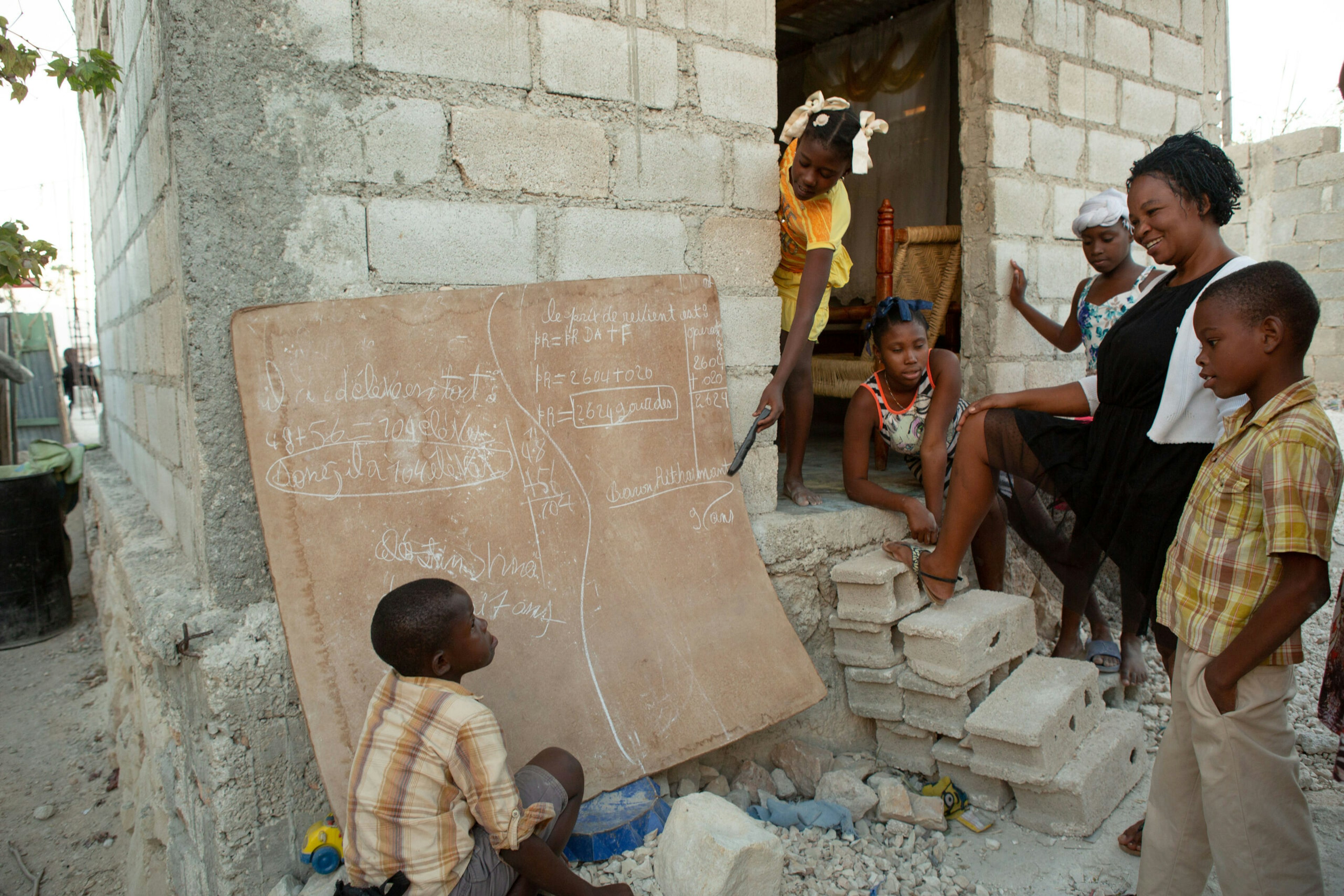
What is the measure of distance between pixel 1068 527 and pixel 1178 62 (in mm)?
2790

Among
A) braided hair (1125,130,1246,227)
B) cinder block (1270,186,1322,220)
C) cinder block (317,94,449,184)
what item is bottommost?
braided hair (1125,130,1246,227)

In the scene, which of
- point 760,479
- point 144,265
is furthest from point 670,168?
point 144,265

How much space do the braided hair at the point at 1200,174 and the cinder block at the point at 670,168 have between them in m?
1.33

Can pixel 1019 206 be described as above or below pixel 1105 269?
above

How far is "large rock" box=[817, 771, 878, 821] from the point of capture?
2658 millimetres

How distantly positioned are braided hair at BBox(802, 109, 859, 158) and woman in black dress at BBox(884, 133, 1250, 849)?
2.88 ft

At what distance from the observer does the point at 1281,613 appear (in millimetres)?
1604

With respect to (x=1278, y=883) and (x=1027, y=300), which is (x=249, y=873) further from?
(x=1027, y=300)

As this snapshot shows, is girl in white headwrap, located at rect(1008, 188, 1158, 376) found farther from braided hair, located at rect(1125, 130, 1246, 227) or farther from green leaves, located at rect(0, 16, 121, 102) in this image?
green leaves, located at rect(0, 16, 121, 102)

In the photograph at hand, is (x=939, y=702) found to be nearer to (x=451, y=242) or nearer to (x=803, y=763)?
(x=803, y=763)

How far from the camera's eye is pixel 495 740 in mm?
1756

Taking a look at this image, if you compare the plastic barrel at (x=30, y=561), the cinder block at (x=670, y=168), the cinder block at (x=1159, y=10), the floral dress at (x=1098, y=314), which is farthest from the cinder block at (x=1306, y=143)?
the plastic barrel at (x=30, y=561)

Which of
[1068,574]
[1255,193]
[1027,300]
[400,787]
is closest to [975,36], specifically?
[1027,300]

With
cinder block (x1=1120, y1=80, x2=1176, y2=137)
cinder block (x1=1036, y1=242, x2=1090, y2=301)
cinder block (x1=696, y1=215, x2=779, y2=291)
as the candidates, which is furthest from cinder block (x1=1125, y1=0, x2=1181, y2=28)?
cinder block (x1=696, y1=215, x2=779, y2=291)
